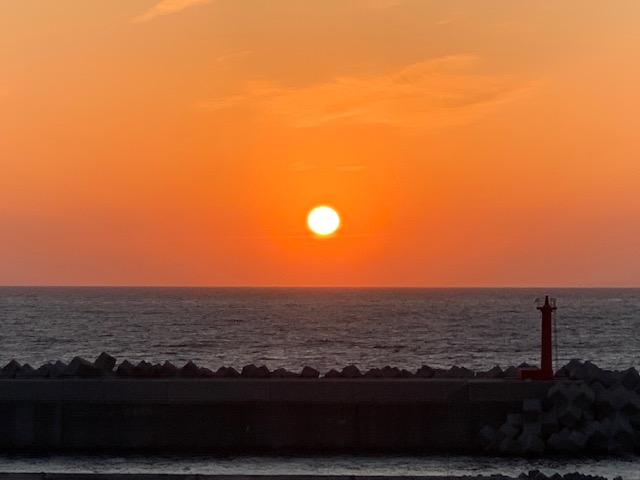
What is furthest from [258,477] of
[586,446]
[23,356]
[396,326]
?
[396,326]

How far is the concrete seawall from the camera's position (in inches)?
901

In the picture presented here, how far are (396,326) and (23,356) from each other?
39.3m

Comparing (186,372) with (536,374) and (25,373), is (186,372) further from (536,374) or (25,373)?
(536,374)

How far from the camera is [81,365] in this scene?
25.3 meters

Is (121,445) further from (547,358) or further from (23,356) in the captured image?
(23,356)

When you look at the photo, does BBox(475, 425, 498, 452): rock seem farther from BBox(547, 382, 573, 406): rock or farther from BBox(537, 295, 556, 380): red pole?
BBox(537, 295, 556, 380): red pole

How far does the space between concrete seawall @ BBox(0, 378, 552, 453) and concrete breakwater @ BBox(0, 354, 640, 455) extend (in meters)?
Result: 0.02

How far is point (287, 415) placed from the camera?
22969 millimetres

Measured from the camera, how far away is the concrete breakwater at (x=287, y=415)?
75.0ft

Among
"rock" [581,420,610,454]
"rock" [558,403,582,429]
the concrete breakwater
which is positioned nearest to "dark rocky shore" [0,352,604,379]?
the concrete breakwater

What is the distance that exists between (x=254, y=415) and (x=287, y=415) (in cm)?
67

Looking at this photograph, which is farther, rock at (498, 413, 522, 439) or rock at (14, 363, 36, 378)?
rock at (14, 363, 36, 378)

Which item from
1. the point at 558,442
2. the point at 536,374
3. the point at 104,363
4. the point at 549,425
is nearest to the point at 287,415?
the point at 549,425

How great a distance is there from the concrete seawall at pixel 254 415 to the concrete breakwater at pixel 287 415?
0.06 feet
